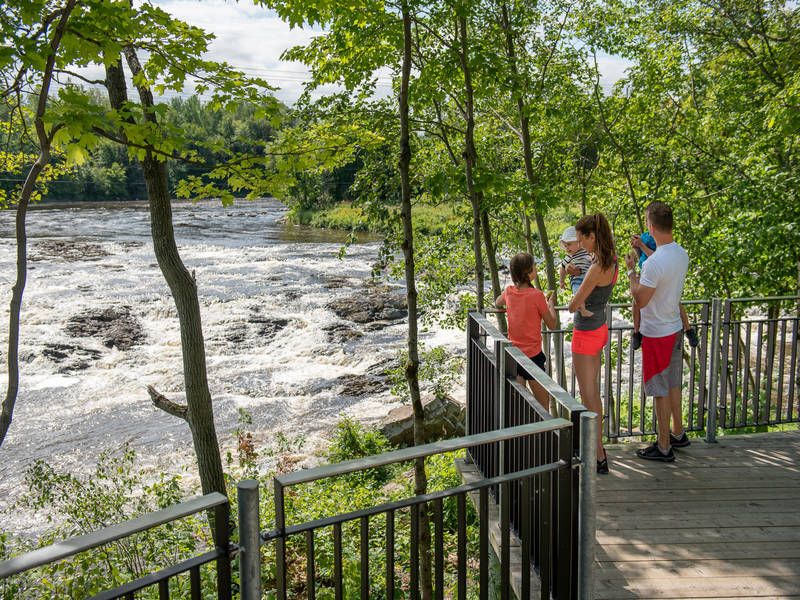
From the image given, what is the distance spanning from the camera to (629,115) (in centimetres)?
1225

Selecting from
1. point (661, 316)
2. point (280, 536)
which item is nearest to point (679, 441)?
point (661, 316)

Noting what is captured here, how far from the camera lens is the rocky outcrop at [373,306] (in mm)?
20250

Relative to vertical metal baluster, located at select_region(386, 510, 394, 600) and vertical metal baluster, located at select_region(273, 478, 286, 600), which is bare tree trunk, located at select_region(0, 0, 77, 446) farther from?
vertical metal baluster, located at select_region(386, 510, 394, 600)

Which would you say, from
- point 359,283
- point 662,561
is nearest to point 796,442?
point 662,561

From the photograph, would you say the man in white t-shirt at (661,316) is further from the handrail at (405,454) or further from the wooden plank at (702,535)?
the handrail at (405,454)

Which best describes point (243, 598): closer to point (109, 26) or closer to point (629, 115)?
point (109, 26)

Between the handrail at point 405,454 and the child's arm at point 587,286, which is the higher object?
the child's arm at point 587,286

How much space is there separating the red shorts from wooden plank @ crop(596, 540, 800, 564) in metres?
1.29

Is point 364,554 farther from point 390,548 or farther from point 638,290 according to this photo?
point 638,290

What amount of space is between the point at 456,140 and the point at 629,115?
137 inches

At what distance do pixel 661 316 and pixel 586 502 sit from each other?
235cm

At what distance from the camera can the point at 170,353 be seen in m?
17.4

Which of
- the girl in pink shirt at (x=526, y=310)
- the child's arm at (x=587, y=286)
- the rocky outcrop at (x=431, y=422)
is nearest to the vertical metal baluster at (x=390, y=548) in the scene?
the child's arm at (x=587, y=286)

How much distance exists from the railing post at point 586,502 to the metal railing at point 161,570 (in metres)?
1.48
